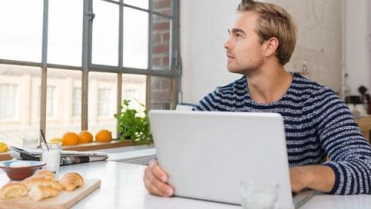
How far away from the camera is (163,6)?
2830 millimetres

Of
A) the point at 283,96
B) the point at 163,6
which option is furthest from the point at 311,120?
the point at 163,6

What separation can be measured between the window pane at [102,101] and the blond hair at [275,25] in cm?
116

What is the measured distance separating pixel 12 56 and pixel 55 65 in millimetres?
232

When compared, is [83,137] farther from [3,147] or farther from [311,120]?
[311,120]

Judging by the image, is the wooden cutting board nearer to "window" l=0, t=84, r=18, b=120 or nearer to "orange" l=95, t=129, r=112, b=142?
"window" l=0, t=84, r=18, b=120

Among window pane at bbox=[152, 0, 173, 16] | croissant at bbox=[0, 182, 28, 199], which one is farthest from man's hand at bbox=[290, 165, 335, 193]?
window pane at bbox=[152, 0, 173, 16]

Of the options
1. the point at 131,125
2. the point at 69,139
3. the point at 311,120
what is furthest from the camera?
the point at 131,125

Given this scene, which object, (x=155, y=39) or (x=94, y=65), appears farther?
(x=155, y=39)

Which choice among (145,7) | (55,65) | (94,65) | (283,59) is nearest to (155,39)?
(145,7)

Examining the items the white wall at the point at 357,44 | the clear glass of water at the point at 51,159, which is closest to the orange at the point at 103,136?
the clear glass of water at the point at 51,159

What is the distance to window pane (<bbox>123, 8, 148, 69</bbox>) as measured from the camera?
8.46ft

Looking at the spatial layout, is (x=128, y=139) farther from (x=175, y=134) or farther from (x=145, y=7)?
(x=175, y=134)

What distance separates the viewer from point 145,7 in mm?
2701

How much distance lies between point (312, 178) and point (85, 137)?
4.76 feet
